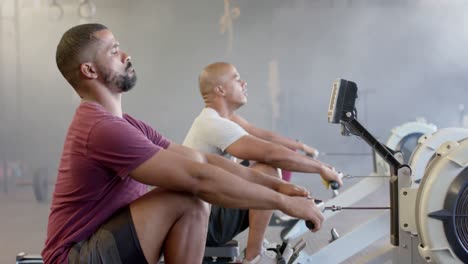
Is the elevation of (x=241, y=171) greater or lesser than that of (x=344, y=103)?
lesser

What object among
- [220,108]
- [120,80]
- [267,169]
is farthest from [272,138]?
[120,80]

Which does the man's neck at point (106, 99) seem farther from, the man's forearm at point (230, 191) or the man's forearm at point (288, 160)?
the man's forearm at point (288, 160)

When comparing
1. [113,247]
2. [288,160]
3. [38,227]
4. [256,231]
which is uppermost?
[288,160]

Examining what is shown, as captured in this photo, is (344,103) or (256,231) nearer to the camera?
(344,103)

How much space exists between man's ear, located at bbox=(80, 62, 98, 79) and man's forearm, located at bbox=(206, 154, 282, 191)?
0.45m

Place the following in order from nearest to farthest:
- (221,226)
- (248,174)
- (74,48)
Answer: (74,48), (248,174), (221,226)

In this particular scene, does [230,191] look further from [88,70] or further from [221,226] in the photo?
[221,226]

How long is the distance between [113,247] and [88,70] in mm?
495

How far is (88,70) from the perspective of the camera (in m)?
1.38

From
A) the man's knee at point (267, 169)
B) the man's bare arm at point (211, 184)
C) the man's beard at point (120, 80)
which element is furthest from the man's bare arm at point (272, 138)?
the man's bare arm at point (211, 184)

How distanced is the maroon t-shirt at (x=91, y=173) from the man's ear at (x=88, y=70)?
0.09 m

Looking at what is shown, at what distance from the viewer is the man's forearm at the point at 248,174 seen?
4.93ft

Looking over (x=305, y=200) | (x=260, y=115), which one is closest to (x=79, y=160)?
(x=305, y=200)

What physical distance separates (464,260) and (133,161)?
112 cm
